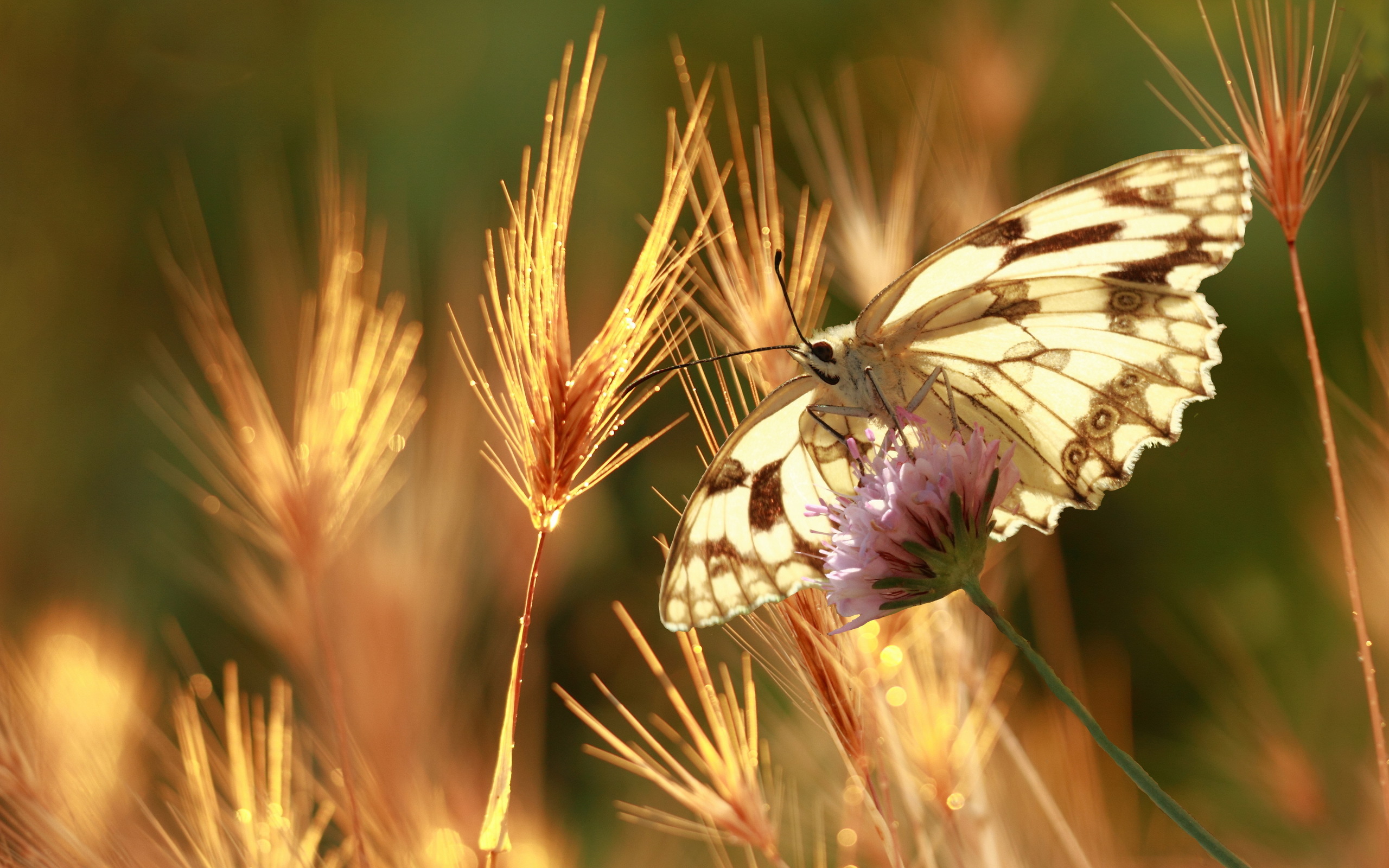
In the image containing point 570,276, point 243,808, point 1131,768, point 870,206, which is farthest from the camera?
point 570,276

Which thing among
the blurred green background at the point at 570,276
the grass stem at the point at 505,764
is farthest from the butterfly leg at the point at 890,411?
the blurred green background at the point at 570,276

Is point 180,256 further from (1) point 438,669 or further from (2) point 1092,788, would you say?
(2) point 1092,788

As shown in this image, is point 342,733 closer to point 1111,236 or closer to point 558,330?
point 558,330

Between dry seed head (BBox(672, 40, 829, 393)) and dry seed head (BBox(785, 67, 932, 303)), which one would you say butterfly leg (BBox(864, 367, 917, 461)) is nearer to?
dry seed head (BBox(672, 40, 829, 393))

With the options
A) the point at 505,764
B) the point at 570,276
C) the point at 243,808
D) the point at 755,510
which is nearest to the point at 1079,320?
the point at 755,510

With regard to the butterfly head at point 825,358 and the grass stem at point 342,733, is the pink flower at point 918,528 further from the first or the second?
the grass stem at point 342,733

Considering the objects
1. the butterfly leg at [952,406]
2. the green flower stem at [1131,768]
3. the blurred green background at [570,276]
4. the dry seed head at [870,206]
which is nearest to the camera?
the green flower stem at [1131,768]

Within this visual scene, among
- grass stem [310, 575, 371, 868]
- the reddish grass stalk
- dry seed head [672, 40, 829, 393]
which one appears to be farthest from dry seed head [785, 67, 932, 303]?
grass stem [310, 575, 371, 868]
